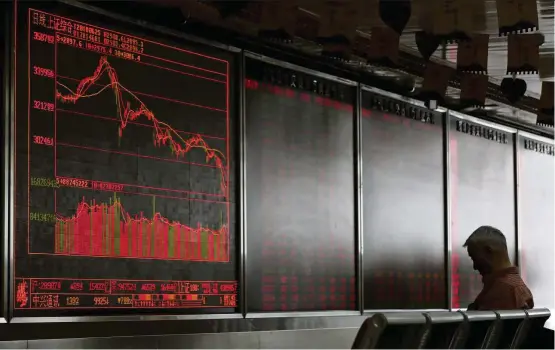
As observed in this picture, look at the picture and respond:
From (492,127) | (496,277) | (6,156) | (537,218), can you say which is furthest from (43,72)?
(537,218)

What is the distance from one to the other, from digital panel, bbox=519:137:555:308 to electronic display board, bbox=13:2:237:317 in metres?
4.35

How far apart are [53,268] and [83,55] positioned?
1.07 meters

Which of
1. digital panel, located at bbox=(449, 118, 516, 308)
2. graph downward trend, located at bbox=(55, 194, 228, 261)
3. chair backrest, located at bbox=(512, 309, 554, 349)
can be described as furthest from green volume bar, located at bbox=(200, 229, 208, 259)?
digital panel, located at bbox=(449, 118, 516, 308)

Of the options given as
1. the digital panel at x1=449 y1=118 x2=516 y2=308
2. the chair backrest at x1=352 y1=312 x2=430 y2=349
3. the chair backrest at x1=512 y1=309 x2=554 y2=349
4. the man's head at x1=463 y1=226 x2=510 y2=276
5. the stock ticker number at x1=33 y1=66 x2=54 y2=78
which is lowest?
the chair backrest at x1=512 y1=309 x2=554 y2=349

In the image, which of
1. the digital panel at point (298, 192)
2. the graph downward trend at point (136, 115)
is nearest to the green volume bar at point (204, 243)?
the graph downward trend at point (136, 115)

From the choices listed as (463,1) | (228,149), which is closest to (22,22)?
(228,149)

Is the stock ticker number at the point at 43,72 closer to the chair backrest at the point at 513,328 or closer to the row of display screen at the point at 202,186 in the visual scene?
the row of display screen at the point at 202,186

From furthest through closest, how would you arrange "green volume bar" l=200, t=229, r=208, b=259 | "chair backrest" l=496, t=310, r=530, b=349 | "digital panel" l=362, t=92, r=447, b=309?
"digital panel" l=362, t=92, r=447, b=309, "green volume bar" l=200, t=229, r=208, b=259, "chair backrest" l=496, t=310, r=530, b=349

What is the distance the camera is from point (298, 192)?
6.96 m

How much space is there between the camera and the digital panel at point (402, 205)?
25.2 feet

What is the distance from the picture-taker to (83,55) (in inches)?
211

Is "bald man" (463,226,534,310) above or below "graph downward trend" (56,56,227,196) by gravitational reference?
below

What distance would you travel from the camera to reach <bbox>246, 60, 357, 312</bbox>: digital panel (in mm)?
6578

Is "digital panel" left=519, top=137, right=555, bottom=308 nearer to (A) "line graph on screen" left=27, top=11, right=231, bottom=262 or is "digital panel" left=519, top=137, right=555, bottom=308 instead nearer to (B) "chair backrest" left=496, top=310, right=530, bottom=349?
(A) "line graph on screen" left=27, top=11, right=231, bottom=262
